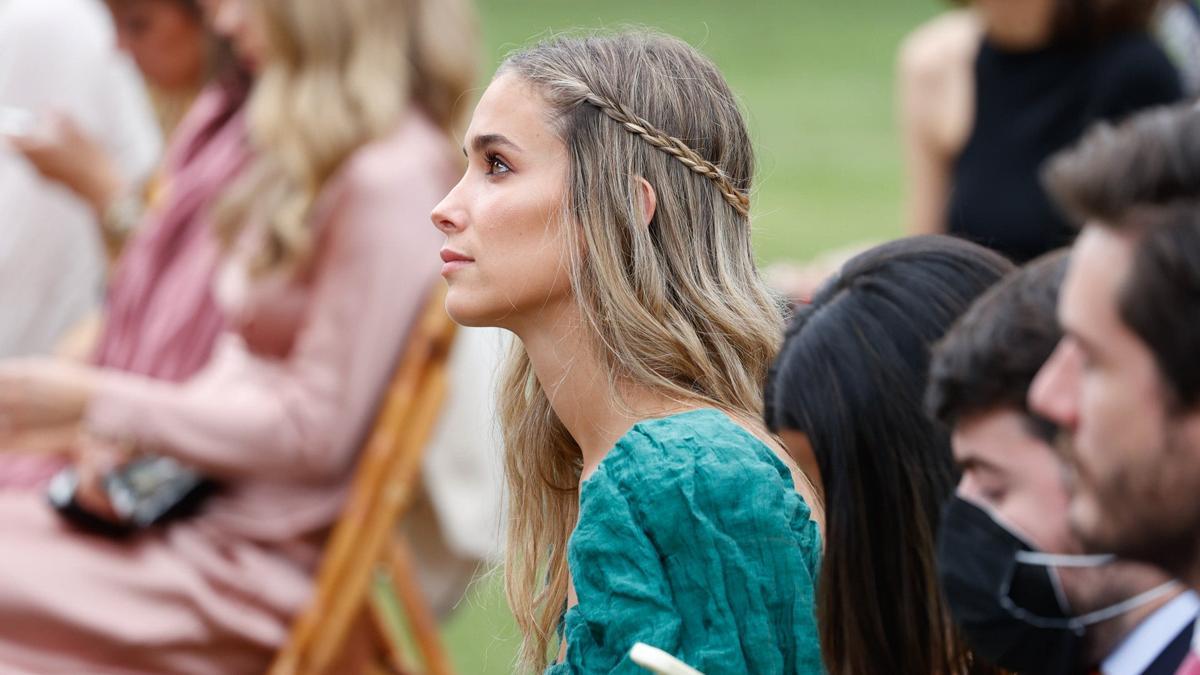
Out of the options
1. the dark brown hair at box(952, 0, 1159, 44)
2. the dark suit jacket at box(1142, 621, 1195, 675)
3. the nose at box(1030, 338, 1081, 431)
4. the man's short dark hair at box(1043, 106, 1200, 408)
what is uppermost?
the man's short dark hair at box(1043, 106, 1200, 408)

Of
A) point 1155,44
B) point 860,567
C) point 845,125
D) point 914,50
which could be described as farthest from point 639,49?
point 845,125

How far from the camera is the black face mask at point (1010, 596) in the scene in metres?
1.36

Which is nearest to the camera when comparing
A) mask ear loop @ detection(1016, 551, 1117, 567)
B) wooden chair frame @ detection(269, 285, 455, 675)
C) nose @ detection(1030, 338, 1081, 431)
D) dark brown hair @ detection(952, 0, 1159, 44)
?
nose @ detection(1030, 338, 1081, 431)

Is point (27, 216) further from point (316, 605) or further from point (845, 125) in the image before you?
point (845, 125)

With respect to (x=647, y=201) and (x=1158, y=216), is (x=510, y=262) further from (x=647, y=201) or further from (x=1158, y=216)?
(x=1158, y=216)

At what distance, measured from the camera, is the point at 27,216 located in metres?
3.94

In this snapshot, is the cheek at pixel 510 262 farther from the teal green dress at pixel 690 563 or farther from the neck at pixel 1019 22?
the neck at pixel 1019 22

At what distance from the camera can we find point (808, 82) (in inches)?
492

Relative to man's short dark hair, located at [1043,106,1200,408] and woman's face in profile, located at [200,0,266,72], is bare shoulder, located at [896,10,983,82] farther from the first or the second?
man's short dark hair, located at [1043,106,1200,408]

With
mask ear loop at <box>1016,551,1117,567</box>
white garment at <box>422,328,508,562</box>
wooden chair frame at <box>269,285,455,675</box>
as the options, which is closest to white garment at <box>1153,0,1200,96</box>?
white garment at <box>422,328,508,562</box>

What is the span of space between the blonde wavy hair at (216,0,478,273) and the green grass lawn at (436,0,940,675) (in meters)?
4.31

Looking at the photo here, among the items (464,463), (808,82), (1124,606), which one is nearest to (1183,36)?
(464,463)

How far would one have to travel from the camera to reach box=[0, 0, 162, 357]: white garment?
3.90 metres

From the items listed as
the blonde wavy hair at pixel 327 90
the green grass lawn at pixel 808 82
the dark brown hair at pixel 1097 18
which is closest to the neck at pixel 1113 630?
the blonde wavy hair at pixel 327 90
